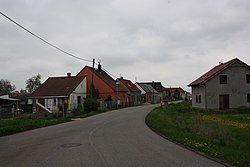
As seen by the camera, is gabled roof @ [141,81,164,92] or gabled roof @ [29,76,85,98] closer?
gabled roof @ [29,76,85,98]

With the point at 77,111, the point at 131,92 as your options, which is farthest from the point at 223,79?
the point at 131,92

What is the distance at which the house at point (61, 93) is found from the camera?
54.4 m

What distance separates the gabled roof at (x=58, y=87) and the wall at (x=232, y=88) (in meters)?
21.2

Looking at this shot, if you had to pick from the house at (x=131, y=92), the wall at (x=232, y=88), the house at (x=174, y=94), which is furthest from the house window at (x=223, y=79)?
the house at (x=174, y=94)

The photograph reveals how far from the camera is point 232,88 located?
146 ft

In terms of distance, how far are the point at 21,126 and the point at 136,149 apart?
48.6ft

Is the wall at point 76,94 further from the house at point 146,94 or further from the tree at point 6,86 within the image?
the tree at point 6,86

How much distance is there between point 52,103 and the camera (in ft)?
182

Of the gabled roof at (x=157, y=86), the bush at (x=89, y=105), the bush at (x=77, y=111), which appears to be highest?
the gabled roof at (x=157, y=86)

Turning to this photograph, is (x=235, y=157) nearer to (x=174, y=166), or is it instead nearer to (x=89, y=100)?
(x=174, y=166)

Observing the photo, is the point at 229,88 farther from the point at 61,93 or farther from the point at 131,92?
the point at 131,92

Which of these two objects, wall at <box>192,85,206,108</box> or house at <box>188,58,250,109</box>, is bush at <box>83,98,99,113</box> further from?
house at <box>188,58,250,109</box>

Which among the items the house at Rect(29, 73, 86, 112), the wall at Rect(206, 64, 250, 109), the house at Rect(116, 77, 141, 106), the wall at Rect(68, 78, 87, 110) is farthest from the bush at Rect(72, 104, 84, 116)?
the house at Rect(116, 77, 141, 106)

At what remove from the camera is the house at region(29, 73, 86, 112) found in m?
54.4
